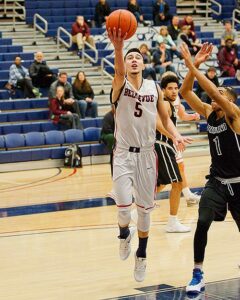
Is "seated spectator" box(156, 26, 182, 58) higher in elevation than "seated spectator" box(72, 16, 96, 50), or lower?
lower

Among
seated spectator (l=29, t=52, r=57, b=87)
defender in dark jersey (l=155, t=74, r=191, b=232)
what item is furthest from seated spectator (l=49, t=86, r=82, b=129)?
defender in dark jersey (l=155, t=74, r=191, b=232)

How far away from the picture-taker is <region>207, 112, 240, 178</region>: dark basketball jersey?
23.3ft

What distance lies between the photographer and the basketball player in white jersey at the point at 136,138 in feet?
23.6

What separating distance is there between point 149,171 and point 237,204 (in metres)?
0.85

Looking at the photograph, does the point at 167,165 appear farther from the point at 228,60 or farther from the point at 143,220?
the point at 228,60

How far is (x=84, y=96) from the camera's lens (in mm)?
18203

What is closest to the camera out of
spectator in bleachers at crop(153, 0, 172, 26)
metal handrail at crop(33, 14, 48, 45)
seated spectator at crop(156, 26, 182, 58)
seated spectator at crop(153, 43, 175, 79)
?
seated spectator at crop(153, 43, 175, 79)

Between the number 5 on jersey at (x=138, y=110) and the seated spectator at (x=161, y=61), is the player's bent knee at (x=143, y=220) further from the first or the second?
the seated spectator at (x=161, y=61)

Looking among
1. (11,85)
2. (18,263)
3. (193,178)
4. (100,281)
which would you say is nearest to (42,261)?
(18,263)

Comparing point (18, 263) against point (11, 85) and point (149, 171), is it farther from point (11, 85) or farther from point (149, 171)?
point (11, 85)

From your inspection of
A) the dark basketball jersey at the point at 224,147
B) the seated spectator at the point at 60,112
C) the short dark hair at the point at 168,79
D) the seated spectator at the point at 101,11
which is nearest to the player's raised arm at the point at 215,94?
the dark basketball jersey at the point at 224,147

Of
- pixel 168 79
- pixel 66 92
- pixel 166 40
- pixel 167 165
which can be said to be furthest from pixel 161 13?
pixel 167 165

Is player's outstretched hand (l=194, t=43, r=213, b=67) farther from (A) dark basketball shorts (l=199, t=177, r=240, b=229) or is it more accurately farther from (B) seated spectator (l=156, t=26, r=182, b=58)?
(B) seated spectator (l=156, t=26, r=182, b=58)

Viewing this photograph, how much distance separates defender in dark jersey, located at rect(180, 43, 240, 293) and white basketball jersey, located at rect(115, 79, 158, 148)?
1.19ft
